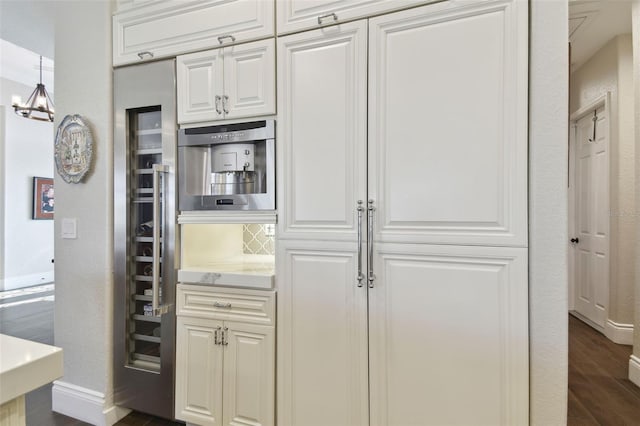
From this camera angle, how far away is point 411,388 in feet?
5.20

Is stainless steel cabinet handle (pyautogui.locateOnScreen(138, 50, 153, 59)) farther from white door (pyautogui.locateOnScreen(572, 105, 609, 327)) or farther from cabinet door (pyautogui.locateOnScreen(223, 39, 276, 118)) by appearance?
white door (pyautogui.locateOnScreen(572, 105, 609, 327))

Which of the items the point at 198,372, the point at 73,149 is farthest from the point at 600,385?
the point at 73,149

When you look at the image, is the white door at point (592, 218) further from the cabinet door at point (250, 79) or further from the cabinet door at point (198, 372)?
the cabinet door at point (198, 372)

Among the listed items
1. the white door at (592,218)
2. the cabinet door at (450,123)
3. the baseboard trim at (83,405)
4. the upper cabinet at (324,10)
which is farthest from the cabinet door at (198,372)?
the white door at (592,218)

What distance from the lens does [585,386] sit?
268 cm

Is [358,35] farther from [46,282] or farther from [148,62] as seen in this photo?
[46,282]

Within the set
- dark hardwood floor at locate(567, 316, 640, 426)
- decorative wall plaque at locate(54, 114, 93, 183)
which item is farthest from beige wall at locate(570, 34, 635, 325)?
decorative wall plaque at locate(54, 114, 93, 183)

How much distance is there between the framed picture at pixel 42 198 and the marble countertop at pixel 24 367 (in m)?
7.03

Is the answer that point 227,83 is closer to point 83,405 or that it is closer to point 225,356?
point 225,356

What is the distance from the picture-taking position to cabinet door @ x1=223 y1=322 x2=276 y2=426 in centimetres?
184

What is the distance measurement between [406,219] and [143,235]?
1.68m

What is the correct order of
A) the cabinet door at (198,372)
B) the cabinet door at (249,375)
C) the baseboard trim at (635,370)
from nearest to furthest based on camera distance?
the cabinet door at (249,375)
the cabinet door at (198,372)
the baseboard trim at (635,370)

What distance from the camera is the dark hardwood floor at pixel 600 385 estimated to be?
2.27 meters

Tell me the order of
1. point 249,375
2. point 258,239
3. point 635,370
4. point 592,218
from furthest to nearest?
point 592,218 → point 635,370 → point 258,239 → point 249,375
